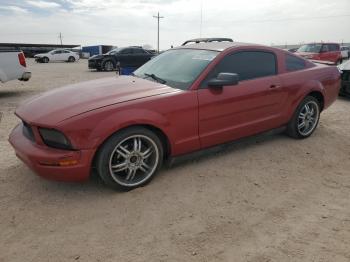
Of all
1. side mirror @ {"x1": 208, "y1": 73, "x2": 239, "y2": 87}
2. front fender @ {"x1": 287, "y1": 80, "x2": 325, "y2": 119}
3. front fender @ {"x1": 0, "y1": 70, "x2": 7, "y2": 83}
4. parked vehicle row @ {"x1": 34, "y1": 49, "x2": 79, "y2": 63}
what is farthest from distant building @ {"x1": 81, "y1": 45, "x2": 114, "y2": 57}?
side mirror @ {"x1": 208, "y1": 73, "x2": 239, "y2": 87}

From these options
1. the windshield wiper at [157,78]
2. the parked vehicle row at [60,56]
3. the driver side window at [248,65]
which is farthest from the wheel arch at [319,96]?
the parked vehicle row at [60,56]

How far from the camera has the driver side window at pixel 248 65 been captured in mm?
3936

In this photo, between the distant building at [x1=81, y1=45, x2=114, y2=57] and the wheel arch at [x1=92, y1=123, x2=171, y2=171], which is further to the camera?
the distant building at [x1=81, y1=45, x2=114, y2=57]

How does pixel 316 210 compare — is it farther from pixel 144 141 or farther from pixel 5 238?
pixel 5 238

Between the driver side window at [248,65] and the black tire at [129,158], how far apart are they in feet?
3.11

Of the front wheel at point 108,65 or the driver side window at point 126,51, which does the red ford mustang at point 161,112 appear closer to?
the driver side window at point 126,51

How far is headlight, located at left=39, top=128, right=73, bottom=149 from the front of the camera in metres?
3.04

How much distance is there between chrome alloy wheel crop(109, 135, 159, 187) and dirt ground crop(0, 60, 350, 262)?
0.15 meters

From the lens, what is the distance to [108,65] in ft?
61.8

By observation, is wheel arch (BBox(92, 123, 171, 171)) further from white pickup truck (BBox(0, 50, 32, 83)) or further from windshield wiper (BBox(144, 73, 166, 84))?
white pickup truck (BBox(0, 50, 32, 83))

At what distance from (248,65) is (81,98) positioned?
7.08 ft

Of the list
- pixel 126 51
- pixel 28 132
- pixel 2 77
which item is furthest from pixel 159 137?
pixel 126 51

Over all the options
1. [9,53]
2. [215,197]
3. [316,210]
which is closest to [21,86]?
[9,53]

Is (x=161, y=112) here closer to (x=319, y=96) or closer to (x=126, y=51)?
(x=319, y=96)
